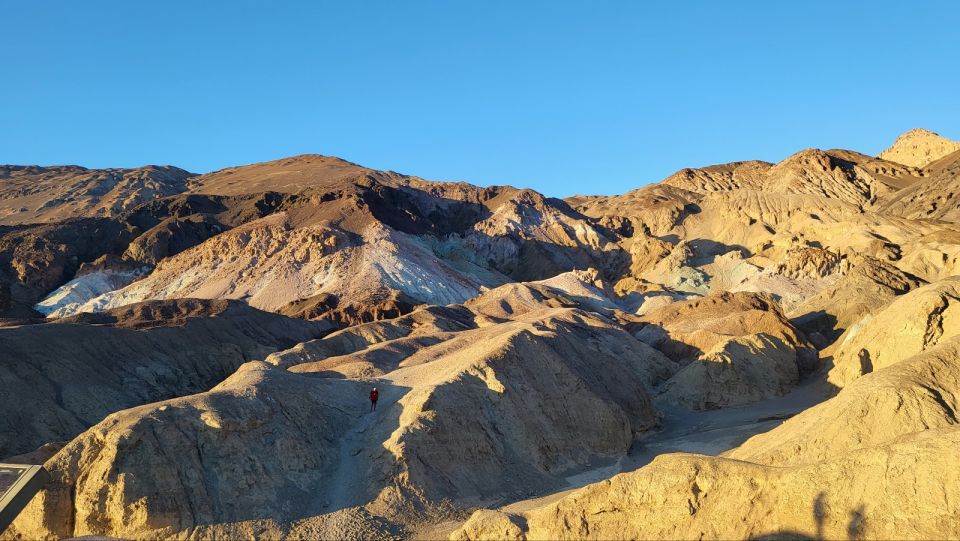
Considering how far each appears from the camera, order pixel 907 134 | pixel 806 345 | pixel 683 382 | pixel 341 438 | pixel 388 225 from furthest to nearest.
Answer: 1. pixel 907 134
2. pixel 388 225
3. pixel 806 345
4. pixel 683 382
5. pixel 341 438

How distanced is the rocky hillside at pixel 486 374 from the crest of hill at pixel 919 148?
63.0 feet

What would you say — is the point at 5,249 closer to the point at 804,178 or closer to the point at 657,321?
the point at 657,321

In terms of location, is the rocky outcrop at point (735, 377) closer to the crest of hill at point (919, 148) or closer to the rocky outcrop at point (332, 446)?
the rocky outcrop at point (332, 446)

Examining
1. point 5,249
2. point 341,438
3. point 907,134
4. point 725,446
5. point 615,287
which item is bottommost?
point 725,446

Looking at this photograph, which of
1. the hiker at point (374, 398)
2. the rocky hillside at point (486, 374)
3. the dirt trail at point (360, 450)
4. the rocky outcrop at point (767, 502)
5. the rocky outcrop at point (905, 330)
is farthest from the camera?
the rocky outcrop at point (905, 330)

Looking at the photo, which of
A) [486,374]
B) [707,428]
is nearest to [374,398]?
[486,374]

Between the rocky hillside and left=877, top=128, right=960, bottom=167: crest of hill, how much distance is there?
19211mm

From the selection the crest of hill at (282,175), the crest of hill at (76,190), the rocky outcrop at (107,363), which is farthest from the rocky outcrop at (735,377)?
the crest of hill at (76,190)

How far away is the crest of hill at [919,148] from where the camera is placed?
393 feet

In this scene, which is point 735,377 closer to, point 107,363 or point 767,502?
point 767,502

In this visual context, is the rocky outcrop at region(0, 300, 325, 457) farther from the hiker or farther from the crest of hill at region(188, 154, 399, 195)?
the crest of hill at region(188, 154, 399, 195)

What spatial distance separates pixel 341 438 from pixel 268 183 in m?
115

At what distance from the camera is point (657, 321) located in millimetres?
62250

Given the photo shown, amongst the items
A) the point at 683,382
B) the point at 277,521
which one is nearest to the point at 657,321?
the point at 683,382
